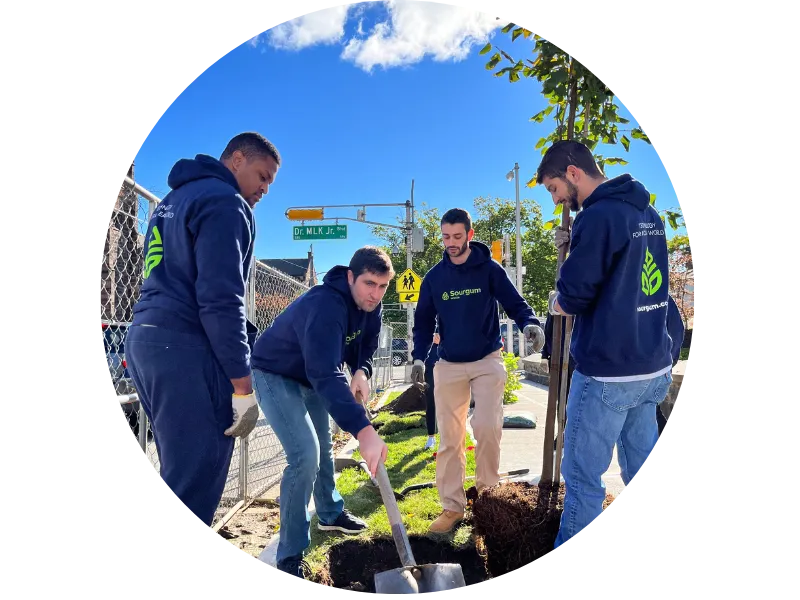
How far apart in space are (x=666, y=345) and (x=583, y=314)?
0.28m

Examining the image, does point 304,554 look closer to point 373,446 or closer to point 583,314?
point 373,446

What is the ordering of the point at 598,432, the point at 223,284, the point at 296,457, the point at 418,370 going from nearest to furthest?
the point at 223,284
the point at 598,432
the point at 296,457
the point at 418,370

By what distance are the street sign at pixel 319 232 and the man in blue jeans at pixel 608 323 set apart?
2.50 feet

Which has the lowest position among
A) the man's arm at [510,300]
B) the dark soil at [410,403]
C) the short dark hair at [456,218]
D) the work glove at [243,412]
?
the dark soil at [410,403]

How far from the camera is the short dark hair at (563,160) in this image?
69.7 inches

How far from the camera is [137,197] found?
5.02ft

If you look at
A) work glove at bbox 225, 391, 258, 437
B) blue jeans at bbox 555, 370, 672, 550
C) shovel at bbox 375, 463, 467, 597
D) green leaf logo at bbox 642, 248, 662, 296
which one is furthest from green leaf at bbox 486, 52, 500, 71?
shovel at bbox 375, 463, 467, 597

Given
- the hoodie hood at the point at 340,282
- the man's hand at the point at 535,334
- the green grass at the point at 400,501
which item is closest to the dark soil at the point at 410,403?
the green grass at the point at 400,501

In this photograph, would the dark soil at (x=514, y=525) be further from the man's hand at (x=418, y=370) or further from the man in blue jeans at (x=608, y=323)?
the man's hand at (x=418, y=370)

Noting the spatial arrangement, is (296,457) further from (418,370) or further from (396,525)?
(418,370)

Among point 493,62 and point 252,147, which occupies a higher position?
point 493,62

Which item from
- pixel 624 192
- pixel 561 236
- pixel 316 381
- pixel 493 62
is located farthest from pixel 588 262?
pixel 316 381

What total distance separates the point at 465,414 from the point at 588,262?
1700 millimetres

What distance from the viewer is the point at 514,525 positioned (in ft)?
7.42
